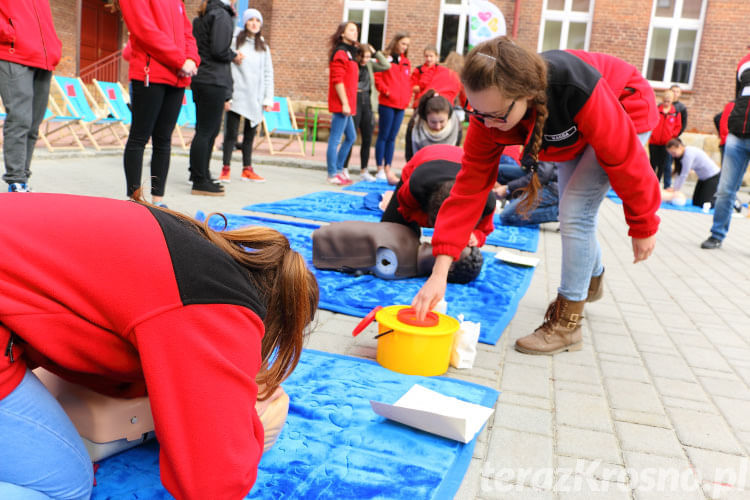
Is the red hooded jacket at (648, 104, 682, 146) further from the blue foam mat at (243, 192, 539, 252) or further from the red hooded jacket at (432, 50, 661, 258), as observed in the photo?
the red hooded jacket at (432, 50, 661, 258)

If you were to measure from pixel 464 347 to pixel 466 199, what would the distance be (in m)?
0.59

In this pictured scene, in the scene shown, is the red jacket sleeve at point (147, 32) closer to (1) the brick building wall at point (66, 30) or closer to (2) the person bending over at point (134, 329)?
(2) the person bending over at point (134, 329)

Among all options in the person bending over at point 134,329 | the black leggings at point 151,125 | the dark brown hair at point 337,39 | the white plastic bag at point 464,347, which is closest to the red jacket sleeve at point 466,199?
the white plastic bag at point 464,347

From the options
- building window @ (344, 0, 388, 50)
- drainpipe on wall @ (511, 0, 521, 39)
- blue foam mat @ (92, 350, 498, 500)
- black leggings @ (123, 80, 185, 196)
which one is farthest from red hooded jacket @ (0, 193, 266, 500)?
building window @ (344, 0, 388, 50)

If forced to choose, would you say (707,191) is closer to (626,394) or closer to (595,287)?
(595,287)

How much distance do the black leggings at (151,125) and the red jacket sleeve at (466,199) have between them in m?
2.53

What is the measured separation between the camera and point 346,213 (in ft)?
18.6

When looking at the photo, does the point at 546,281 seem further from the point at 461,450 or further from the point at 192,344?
the point at 192,344

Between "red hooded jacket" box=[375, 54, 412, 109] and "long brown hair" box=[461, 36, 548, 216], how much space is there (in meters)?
6.26

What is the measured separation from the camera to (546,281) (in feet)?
13.1

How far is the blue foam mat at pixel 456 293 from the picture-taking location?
3055 mm

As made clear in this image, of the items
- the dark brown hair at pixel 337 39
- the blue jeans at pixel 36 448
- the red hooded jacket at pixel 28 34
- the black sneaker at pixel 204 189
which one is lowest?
the black sneaker at pixel 204 189

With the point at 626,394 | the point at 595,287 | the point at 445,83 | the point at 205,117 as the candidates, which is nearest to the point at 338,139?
the point at 445,83

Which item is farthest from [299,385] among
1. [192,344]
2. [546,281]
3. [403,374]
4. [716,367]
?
[546,281]
